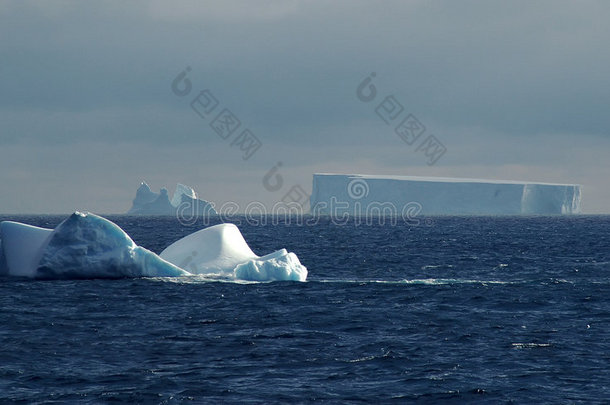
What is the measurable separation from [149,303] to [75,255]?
6.97 m

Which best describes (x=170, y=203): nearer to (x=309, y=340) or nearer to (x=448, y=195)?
(x=448, y=195)

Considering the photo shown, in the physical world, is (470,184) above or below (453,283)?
above

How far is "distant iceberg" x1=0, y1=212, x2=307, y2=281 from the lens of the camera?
102 ft

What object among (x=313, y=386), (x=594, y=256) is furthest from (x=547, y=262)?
(x=313, y=386)

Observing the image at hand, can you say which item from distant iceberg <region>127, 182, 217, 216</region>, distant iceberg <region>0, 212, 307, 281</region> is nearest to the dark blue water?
distant iceberg <region>0, 212, 307, 281</region>

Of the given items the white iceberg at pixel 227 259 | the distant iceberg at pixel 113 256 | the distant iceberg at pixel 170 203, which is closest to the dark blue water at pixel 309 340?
the distant iceberg at pixel 113 256

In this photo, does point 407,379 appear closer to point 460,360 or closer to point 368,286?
point 460,360

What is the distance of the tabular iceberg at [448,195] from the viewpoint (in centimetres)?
15225

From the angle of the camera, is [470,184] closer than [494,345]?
No

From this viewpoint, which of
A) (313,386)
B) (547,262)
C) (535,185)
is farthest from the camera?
(535,185)

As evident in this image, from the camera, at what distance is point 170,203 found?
165000 mm

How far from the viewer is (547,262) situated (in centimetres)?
4544

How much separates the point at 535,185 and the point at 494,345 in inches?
5541

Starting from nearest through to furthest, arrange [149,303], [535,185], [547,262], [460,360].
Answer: [460,360] → [149,303] → [547,262] → [535,185]
